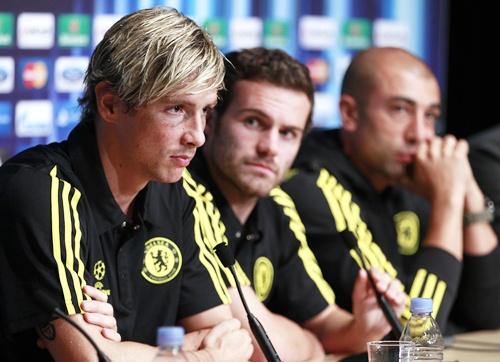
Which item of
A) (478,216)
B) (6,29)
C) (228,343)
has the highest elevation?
(6,29)

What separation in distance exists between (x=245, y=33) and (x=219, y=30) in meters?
0.12

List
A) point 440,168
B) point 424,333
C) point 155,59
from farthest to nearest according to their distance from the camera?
point 440,168 → point 424,333 → point 155,59

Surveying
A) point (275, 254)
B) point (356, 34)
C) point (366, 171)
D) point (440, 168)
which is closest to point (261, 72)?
point (275, 254)

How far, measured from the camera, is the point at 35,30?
10.4 ft

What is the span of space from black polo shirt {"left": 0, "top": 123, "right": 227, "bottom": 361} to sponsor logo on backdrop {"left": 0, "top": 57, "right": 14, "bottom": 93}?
29.2 inches

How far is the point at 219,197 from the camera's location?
2939mm

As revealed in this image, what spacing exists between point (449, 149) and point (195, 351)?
4.87 feet

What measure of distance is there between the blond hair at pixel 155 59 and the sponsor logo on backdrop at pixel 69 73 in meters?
0.89

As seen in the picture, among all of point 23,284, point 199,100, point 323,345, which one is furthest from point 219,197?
point 23,284

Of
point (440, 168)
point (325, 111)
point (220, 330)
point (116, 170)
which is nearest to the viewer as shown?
point (116, 170)

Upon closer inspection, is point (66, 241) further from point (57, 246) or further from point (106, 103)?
point (106, 103)

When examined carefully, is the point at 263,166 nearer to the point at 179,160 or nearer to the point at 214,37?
the point at 179,160

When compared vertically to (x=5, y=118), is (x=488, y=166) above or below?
below

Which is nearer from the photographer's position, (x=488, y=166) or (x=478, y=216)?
(x=478, y=216)
